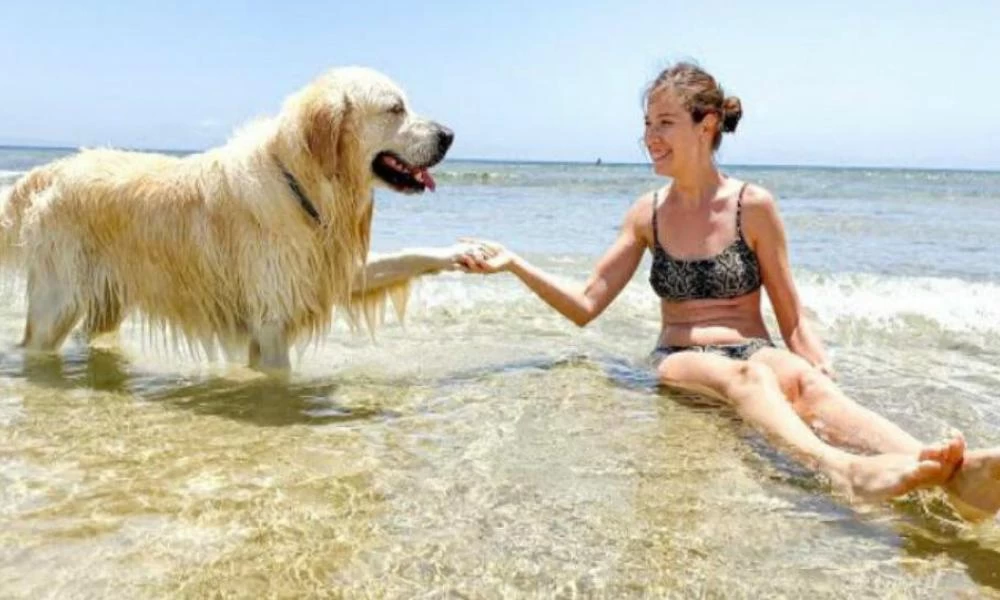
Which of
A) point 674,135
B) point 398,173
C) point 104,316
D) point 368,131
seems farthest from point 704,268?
point 104,316

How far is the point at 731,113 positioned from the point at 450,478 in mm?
2495

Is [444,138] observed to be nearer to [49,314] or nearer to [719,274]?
[719,274]

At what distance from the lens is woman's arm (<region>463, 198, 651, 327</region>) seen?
4.89 meters

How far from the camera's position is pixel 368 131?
4508mm

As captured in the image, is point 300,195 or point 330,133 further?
point 300,195

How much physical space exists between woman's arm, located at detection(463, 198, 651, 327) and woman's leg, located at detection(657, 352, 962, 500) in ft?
1.77

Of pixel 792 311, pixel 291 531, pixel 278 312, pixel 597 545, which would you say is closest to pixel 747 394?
pixel 792 311

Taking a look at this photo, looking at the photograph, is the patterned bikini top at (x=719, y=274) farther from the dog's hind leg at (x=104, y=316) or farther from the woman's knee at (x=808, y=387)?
the dog's hind leg at (x=104, y=316)

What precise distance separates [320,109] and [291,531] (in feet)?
7.48

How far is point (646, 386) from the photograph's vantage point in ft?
15.4

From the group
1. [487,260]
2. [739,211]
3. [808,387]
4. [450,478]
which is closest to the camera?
[450,478]

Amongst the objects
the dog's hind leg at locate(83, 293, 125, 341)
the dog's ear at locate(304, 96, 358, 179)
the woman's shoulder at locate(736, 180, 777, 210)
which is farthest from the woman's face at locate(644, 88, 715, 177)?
the dog's hind leg at locate(83, 293, 125, 341)

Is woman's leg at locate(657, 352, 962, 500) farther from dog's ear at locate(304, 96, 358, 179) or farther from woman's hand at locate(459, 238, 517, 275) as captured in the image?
dog's ear at locate(304, 96, 358, 179)

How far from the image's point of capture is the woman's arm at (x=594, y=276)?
4.89 meters
